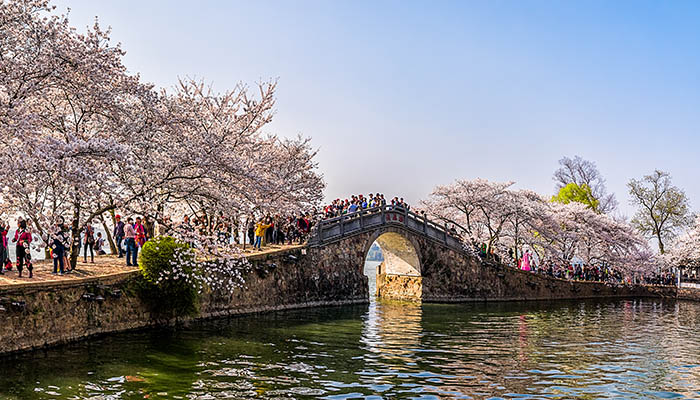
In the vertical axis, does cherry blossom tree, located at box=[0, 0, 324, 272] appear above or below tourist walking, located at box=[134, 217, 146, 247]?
above

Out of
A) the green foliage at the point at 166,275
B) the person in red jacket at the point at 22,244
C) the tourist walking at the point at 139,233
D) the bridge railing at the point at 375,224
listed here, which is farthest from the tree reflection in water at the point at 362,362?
the bridge railing at the point at 375,224

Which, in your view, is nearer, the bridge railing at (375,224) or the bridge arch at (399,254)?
the bridge railing at (375,224)

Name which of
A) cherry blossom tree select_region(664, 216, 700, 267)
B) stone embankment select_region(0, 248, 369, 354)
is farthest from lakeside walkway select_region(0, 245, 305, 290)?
cherry blossom tree select_region(664, 216, 700, 267)

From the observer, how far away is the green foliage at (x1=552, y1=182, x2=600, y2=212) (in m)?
62.7

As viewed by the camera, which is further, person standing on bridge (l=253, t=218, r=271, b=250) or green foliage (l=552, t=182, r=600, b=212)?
green foliage (l=552, t=182, r=600, b=212)

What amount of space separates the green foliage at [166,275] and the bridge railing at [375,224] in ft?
37.5

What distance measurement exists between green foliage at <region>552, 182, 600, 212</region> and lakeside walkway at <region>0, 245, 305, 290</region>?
4384cm

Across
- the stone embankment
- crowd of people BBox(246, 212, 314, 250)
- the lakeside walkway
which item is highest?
crowd of people BBox(246, 212, 314, 250)

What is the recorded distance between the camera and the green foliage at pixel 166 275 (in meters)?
22.0

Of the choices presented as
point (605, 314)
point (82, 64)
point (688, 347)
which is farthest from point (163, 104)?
point (605, 314)

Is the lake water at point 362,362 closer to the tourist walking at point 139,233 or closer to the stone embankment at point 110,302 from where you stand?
the stone embankment at point 110,302

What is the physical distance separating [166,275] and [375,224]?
17.2m

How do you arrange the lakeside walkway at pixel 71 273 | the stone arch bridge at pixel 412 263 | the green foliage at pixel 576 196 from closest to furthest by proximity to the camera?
the lakeside walkway at pixel 71 273
the stone arch bridge at pixel 412 263
the green foliage at pixel 576 196

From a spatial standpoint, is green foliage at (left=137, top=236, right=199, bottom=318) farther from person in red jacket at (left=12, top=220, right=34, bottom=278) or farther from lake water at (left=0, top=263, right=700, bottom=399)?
person in red jacket at (left=12, top=220, right=34, bottom=278)
